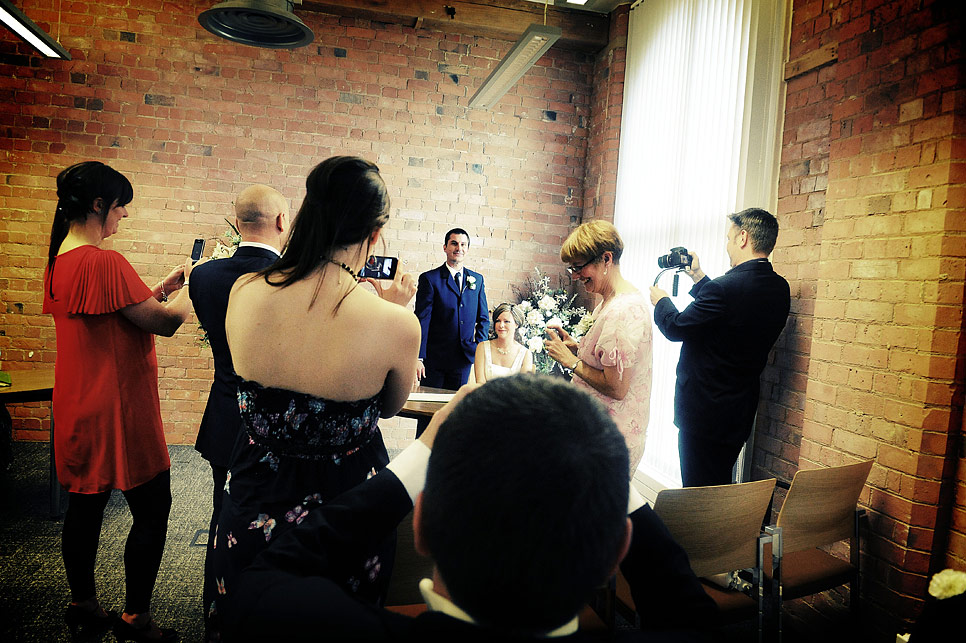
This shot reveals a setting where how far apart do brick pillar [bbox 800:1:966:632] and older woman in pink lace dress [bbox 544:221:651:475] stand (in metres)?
0.82

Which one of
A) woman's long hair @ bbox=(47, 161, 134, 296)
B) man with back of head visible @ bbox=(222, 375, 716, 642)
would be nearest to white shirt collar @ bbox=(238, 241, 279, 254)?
woman's long hair @ bbox=(47, 161, 134, 296)

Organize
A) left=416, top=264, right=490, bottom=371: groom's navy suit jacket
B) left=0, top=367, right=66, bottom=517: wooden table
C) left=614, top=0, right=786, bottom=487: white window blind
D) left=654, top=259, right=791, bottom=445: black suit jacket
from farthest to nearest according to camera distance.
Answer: left=416, top=264, right=490, bottom=371: groom's navy suit jacket < left=614, top=0, right=786, bottom=487: white window blind < left=0, top=367, right=66, bottom=517: wooden table < left=654, top=259, right=791, bottom=445: black suit jacket

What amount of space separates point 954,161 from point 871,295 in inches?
21.2

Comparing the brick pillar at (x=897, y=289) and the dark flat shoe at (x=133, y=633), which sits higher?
the brick pillar at (x=897, y=289)

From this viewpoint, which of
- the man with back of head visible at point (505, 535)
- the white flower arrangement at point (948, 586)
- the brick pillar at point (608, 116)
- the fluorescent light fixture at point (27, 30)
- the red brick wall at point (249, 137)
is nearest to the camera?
the man with back of head visible at point (505, 535)

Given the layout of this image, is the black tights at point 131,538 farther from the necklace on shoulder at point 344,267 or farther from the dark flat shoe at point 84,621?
the necklace on shoulder at point 344,267

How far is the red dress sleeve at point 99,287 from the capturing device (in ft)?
6.71

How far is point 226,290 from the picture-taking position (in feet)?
6.59

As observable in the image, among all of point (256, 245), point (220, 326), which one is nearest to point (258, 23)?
point (256, 245)

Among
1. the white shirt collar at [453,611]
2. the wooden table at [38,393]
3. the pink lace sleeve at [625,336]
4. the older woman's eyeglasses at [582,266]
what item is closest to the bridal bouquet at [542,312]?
the older woman's eyeglasses at [582,266]

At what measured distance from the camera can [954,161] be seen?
6.75ft

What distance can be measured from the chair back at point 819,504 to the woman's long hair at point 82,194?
2648 millimetres

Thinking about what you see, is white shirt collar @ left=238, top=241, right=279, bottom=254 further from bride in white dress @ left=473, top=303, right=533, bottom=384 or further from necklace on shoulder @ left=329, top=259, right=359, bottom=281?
bride in white dress @ left=473, top=303, right=533, bottom=384

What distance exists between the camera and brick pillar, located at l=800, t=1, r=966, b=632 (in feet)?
6.82
